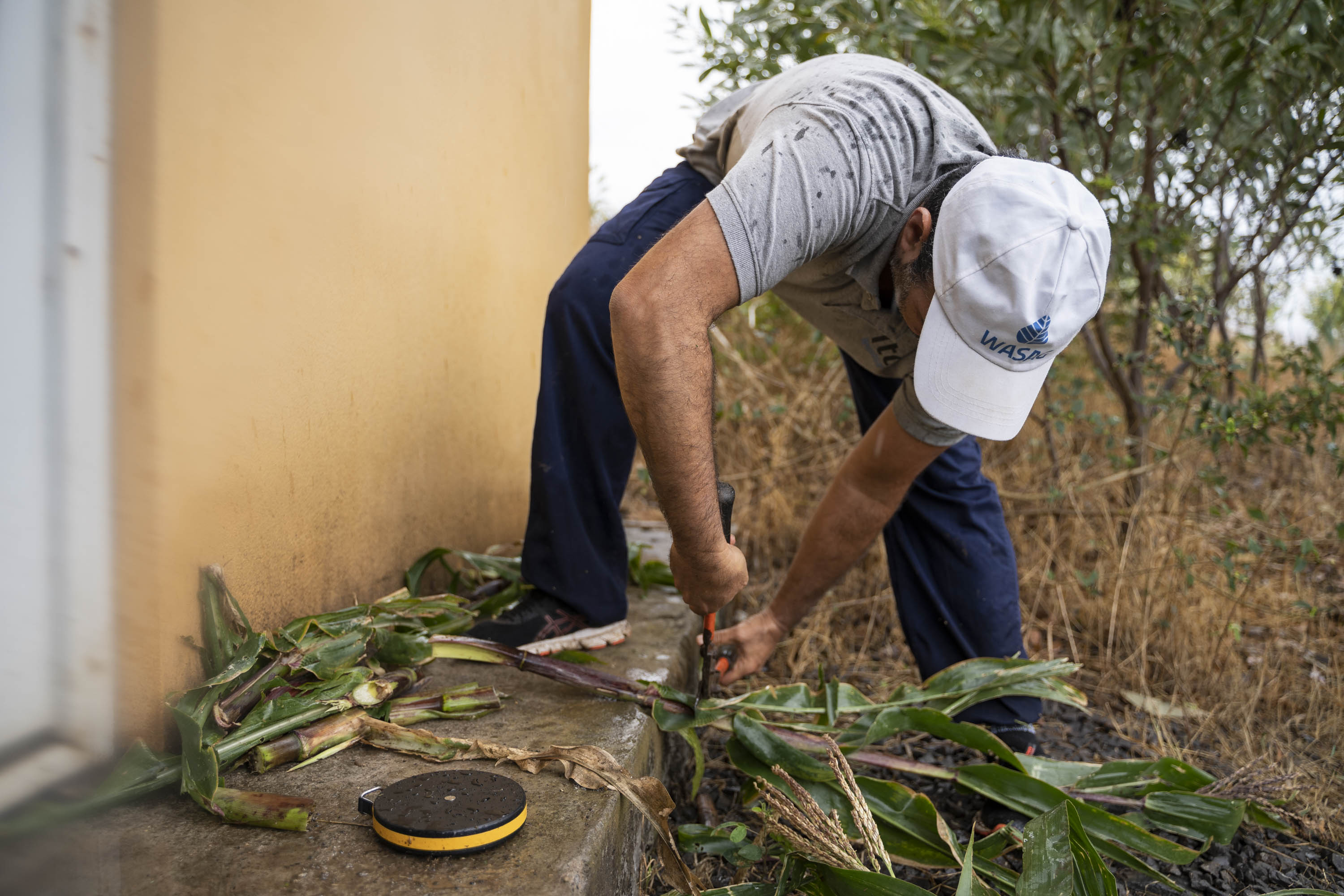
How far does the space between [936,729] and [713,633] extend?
46 centimetres

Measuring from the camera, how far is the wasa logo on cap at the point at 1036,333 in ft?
4.77

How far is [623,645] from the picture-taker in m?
1.97

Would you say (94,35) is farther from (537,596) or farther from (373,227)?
(537,596)

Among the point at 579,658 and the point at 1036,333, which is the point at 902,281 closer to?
the point at 1036,333

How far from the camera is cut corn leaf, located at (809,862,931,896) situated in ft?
3.81

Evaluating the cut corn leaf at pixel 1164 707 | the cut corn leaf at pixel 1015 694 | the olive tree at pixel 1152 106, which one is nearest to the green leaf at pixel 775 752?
the cut corn leaf at pixel 1015 694

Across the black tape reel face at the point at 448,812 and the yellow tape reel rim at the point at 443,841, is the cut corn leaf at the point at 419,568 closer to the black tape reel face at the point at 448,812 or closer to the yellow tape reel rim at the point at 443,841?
the black tape reel face at the point at 448,812

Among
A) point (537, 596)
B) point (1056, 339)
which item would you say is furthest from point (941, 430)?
point (537, 596)

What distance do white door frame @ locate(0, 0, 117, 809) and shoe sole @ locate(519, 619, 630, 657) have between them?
39.9 inches

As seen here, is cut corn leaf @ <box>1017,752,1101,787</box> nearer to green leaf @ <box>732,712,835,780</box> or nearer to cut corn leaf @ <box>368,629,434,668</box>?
green leaf @ <box>732,712,835,780</box>

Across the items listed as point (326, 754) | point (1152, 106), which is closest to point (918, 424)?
point (326, 754)

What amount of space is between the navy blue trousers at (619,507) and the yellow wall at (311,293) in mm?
377

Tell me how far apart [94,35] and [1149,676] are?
2.78m

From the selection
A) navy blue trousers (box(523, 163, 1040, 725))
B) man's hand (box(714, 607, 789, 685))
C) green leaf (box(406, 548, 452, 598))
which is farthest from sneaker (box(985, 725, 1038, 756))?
green leaf (box(406, 548, 452, 598))
